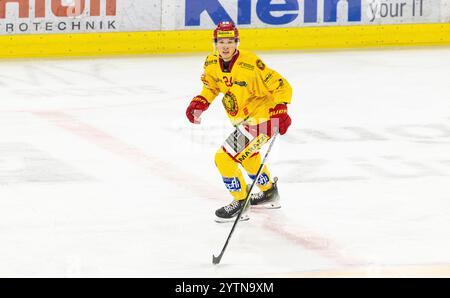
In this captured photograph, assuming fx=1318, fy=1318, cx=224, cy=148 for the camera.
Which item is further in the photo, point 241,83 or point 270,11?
point 270,11

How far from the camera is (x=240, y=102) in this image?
7.06m

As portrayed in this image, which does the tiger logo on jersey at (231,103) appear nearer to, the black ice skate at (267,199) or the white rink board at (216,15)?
the black ice skate at (267,199)

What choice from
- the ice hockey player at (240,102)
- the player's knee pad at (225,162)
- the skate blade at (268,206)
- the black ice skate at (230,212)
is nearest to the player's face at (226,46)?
the ice hockey player at (240,102)

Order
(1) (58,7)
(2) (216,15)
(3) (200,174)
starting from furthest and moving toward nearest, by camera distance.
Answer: (2) (216,15)
(1) (58,7)
(3) (200,174)

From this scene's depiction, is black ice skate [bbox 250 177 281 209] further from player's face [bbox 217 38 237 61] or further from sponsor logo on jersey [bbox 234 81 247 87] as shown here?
player's face [bbox 217 38 237 61]

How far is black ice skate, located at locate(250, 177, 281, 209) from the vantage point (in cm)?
746

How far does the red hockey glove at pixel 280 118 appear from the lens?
22.3 feet

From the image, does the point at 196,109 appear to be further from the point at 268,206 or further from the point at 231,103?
the point at 268,206

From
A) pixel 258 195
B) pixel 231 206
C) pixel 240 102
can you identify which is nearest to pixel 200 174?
pixel 258 195

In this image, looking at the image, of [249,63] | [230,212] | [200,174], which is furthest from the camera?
[200,174]

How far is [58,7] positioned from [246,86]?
6.55 metres

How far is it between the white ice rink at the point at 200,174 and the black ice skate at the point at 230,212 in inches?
2.9
